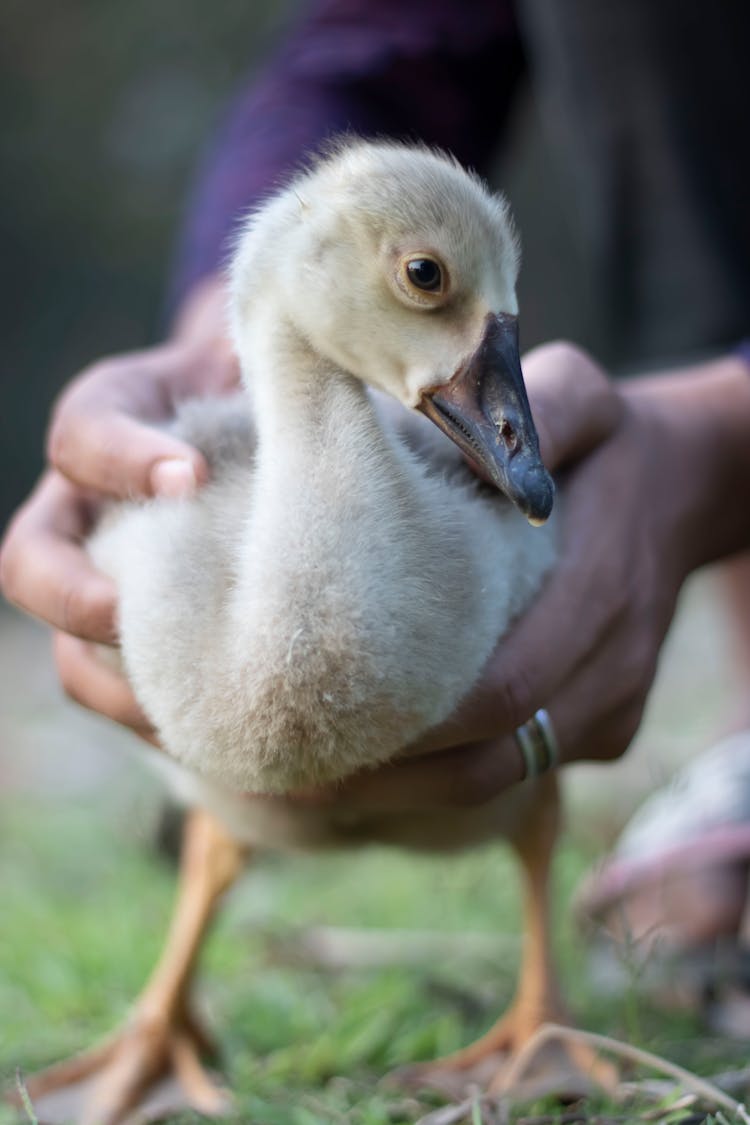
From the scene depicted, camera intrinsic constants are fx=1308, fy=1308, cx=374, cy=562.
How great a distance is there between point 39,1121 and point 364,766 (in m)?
0.69

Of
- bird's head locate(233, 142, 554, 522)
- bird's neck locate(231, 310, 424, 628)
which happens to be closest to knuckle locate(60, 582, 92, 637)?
bird's neck locate(231, 310, 424, 628)

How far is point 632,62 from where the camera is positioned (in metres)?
2.44

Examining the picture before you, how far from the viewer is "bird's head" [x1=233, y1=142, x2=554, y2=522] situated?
1294 millimetres

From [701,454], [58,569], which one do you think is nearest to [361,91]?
[701,454]

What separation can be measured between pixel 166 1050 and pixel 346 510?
99 cm

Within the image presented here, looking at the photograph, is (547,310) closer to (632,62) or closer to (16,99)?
(16,99)

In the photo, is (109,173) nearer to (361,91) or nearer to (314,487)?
(361,91)

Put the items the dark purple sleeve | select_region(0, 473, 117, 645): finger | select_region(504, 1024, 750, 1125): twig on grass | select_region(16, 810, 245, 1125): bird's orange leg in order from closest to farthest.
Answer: select_region(504, 1024, 750, 1125): twig on grass → select_region(0, 473, 117, 645): finger → select_region(16, 810, 245, 1125): bird's orange leg → the dark purple sleeve

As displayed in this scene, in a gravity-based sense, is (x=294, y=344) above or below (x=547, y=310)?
above

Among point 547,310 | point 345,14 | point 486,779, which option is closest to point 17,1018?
point 486,779

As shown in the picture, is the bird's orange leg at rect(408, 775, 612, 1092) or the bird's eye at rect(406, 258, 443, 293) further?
the bird's orange leg at rect(408, 775, 612, 1092)

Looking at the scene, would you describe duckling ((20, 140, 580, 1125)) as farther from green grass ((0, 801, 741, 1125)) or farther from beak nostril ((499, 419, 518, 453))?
green grass ((0, 801, 741, 1125))

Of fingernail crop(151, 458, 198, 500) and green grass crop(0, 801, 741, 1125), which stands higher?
fingernail crop(151, 458, 198, 500)

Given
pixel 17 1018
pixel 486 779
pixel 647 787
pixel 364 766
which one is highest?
pixel 364 766
